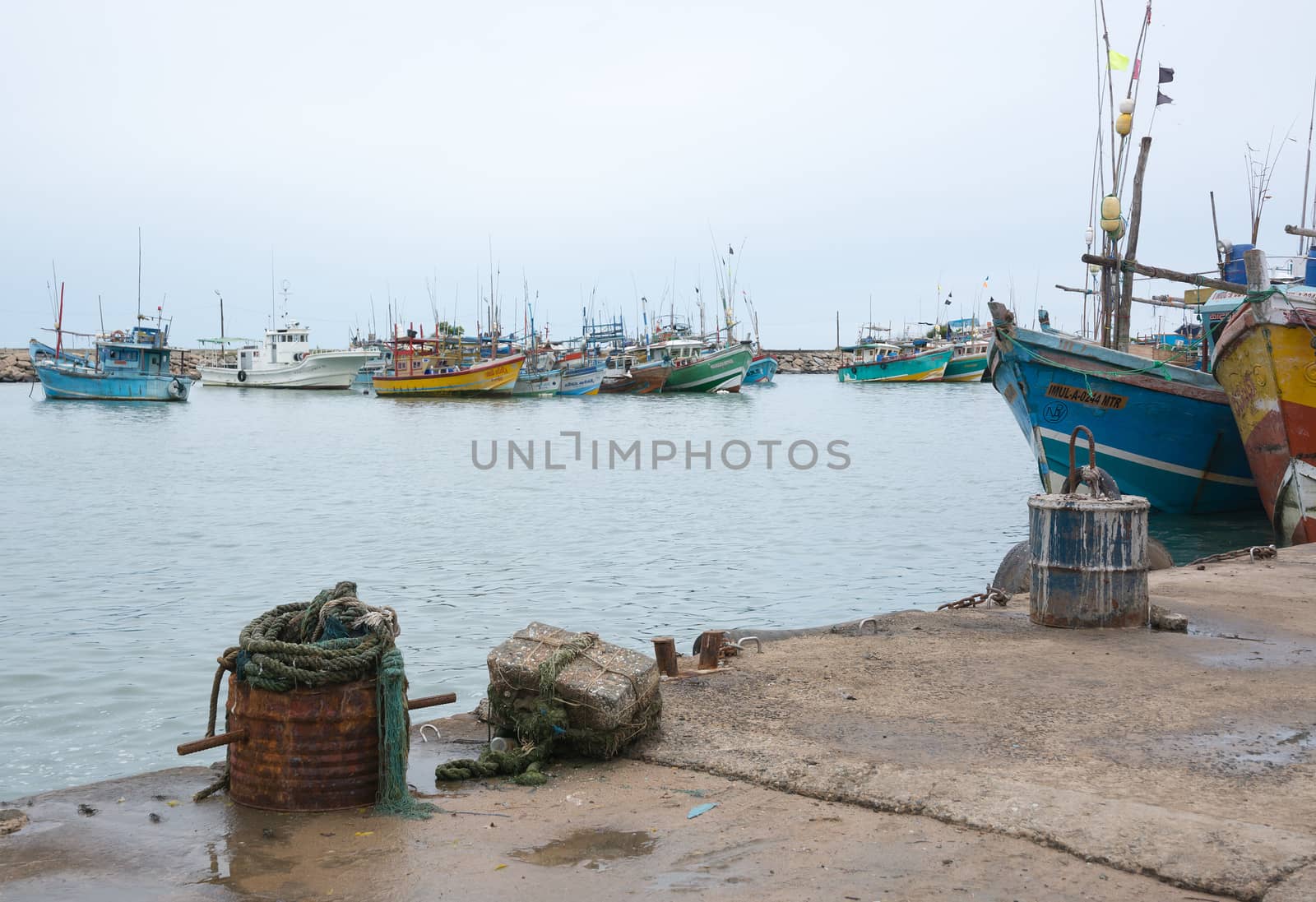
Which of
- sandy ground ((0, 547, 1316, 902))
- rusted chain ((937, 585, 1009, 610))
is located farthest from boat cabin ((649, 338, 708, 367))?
sandy ground ((0, 547, 1316, 902))

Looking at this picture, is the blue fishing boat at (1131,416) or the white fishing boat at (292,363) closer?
the blue fishing boat at (1131,416)

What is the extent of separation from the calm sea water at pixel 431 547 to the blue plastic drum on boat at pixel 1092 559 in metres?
3.55

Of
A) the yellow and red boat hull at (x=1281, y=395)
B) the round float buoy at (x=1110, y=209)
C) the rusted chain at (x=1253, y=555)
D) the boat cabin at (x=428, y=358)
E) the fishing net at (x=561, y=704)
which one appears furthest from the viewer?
the boat cabin at (x=428, y=358)

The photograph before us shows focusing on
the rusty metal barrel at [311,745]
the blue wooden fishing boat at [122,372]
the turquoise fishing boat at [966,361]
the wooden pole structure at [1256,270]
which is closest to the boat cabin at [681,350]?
the turquoise fishing boat at [966,361]

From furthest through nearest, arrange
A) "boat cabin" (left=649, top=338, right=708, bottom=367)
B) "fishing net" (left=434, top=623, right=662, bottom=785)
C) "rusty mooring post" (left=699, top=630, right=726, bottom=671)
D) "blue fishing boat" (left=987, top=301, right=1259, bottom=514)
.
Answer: "boat cabin" (left=649, top=338, right=708, bottom=367), "blue fishing boat" (left=987, top=301, right=1259, bottom=514), "rusty mooring post" (left=699, top=630, right=726, bottom=671), "fishing net" (left=434, top=623, right=662, bottom=785)

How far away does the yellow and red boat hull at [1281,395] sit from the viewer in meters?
11.6

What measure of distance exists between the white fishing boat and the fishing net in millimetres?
63682

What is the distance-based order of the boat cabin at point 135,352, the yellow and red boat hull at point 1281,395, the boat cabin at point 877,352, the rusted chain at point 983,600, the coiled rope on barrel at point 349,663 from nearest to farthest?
the coiled rope on barrel at point 349,663, the rusted chain at point 983,600, the yellow and red boat hull at point 1281,395, the boat cabin at point 135,352, the boat cabin at point 877,352

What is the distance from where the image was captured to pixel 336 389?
68.6 meters

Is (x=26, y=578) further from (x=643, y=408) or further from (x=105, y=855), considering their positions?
(x=643, y=408)

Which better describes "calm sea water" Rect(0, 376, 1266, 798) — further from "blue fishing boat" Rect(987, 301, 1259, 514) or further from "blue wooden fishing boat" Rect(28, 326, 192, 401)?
"blue wooden fishing boat" Rect(28, 326, 192, 401)

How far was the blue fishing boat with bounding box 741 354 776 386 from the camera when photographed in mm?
75688

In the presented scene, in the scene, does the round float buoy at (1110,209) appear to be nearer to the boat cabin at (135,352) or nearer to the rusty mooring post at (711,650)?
the rusty mooring post at (711,650)

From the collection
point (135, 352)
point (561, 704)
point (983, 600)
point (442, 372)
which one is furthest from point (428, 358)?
point (561, 704)
